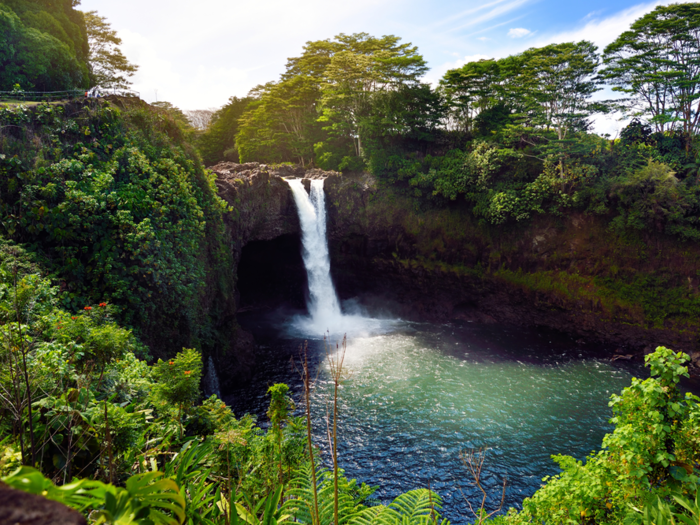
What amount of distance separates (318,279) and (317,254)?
1732 millimetres

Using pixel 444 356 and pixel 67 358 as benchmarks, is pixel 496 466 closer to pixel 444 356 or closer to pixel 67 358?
pixel 444 356

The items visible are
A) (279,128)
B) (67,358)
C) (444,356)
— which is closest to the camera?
(67,358)

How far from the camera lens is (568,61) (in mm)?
18484

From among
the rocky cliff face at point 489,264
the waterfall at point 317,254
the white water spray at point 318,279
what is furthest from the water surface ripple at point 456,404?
the waterfall at point 317,254

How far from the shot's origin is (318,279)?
77.2 ft

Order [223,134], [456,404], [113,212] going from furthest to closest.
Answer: [223,134], [456,404], [113,212]

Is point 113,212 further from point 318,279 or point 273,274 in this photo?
point 273,274

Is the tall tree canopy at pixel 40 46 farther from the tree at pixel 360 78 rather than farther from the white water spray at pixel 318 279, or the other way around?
the tree at pixel 360 78

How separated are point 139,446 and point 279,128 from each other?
105 feet

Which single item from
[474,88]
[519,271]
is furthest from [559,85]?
[519,271]

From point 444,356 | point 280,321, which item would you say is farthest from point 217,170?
point 444,356

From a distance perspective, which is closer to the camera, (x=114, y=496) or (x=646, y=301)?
(x=114, y=496)

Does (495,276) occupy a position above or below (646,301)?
above

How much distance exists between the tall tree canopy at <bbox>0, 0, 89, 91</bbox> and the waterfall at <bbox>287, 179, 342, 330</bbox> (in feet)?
36.9
